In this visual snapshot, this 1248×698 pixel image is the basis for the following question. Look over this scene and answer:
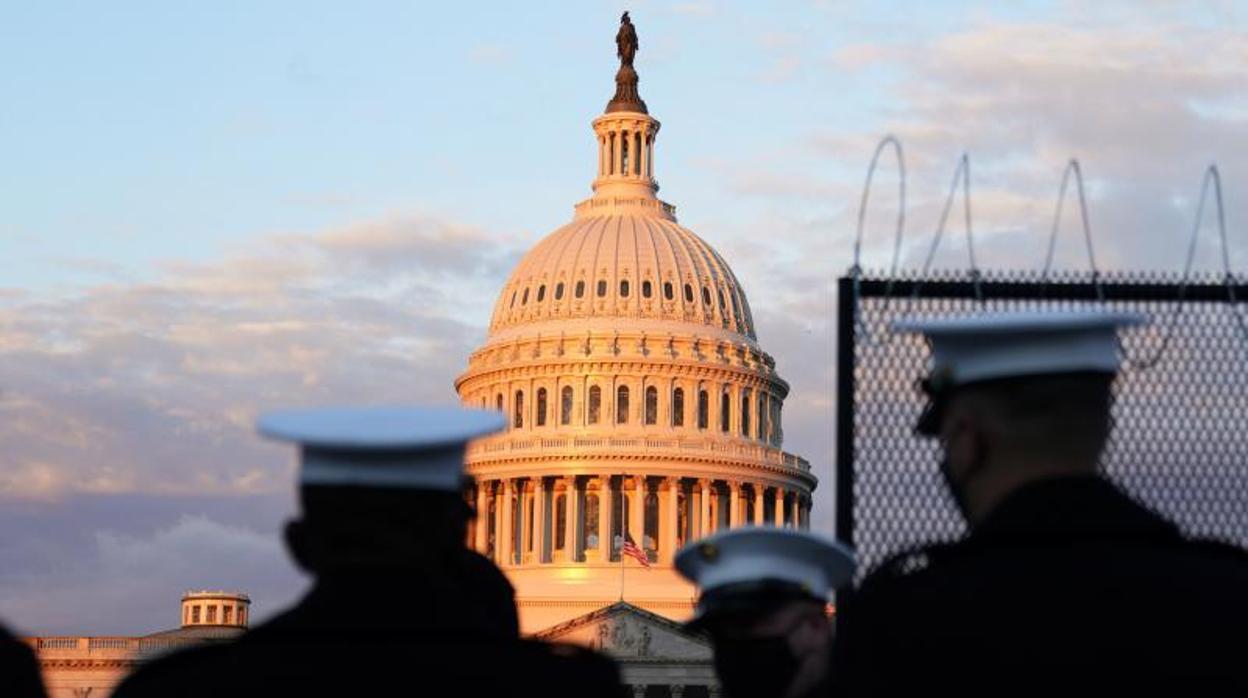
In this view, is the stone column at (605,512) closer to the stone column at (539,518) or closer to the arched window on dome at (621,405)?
the stone column at (539,518)

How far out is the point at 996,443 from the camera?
607 centimetres

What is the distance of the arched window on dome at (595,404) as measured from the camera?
412ft

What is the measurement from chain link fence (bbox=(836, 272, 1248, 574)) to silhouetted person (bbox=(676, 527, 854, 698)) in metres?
2.99

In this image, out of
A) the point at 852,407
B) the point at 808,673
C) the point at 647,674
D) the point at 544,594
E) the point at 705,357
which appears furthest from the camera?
the point at 705,357

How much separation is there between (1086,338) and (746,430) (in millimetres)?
122240

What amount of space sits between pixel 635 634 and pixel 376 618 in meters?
105

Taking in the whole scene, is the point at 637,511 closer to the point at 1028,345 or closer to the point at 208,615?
the point at 208,615

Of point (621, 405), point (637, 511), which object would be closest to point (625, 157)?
point (621, 405)

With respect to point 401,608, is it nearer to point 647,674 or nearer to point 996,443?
point 996,443

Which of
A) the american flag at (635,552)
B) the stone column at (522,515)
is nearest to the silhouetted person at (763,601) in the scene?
the american flag at (635,552)

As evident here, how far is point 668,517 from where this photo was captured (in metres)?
123

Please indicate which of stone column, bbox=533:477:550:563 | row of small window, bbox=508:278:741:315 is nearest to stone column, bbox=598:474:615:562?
stone column, bbox=533:477:550:563

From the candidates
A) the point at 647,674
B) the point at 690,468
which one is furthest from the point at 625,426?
the point at 647,674

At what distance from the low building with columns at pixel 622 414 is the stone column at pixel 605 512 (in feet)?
0.26
